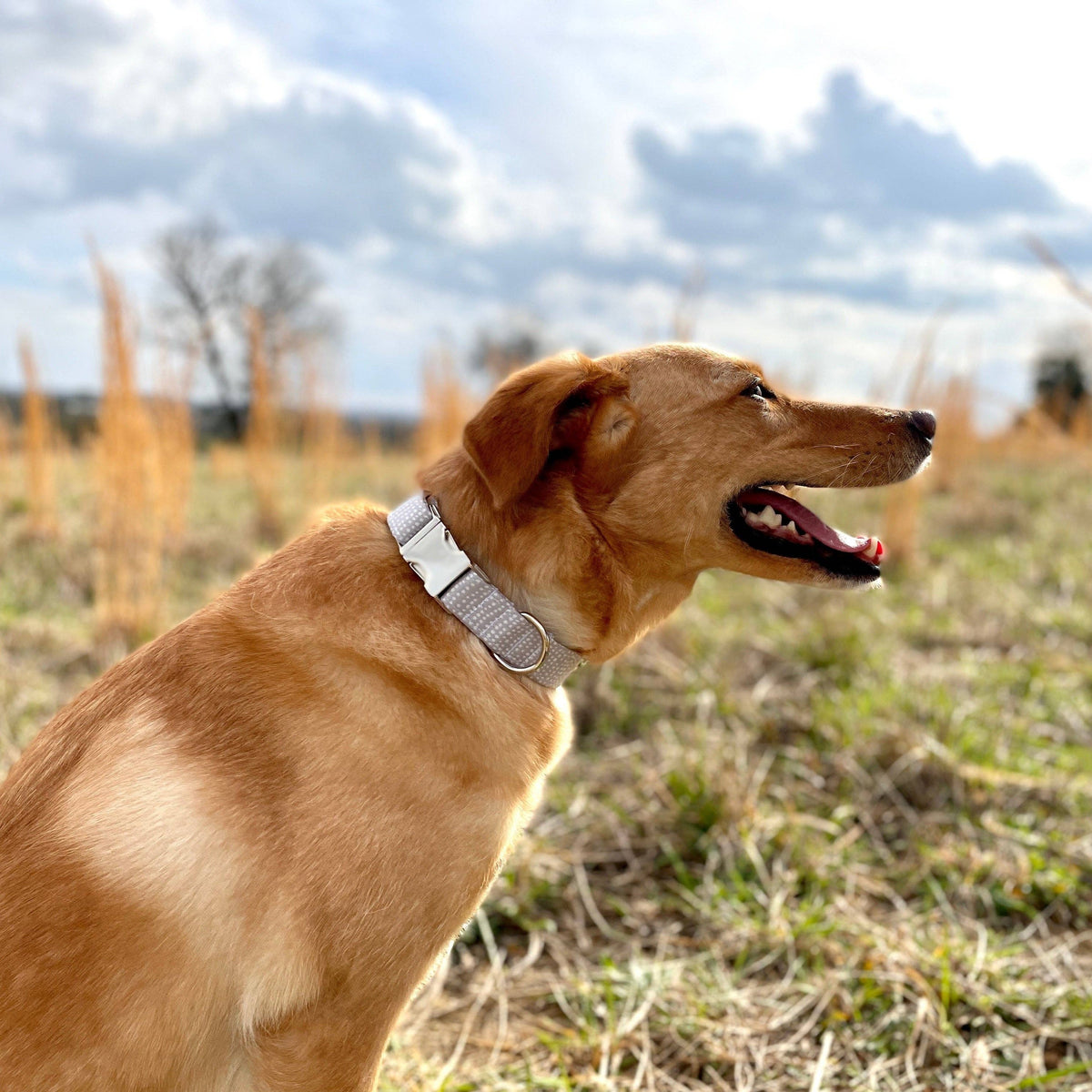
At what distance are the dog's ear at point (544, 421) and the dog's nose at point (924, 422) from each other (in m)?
0.77

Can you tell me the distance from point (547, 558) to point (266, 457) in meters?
7.54

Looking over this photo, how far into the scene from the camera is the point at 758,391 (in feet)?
7.84

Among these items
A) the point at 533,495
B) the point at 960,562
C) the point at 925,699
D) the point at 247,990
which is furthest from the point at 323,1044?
the point at 960,562

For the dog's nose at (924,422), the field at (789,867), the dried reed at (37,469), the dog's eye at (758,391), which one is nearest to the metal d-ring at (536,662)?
the dog's eye at (758,391)

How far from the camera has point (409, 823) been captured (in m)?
1.75

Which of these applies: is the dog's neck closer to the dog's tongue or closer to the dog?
the dog

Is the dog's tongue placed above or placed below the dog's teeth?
above

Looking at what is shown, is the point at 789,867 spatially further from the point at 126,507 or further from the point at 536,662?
the point at 126,507

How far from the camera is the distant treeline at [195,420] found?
254 inches

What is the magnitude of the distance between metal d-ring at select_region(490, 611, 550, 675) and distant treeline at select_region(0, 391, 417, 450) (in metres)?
4.49

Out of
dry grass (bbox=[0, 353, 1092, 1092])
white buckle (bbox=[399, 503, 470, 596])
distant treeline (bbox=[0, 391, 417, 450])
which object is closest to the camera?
white buckle (bbox=[399, 503, 470, 596])

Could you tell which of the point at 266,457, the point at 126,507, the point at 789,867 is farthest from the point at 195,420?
the point at 789,867

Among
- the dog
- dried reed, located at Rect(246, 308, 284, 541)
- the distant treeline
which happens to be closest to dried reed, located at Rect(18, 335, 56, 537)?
the distant treeline

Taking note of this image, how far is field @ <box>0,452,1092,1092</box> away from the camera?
2648 mm
